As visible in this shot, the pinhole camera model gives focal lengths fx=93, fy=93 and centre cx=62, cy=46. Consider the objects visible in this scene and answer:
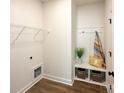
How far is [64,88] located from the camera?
8.40ft

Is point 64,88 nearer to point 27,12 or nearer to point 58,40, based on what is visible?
point 58,40

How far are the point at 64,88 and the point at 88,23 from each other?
7.18 feet

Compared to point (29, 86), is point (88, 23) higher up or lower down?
higher up

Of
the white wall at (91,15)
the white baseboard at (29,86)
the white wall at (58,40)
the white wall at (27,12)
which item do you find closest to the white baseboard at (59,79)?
the white wall at (58,40)

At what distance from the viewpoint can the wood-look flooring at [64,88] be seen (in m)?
2.42

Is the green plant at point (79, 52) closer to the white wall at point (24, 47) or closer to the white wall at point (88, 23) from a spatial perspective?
the white wall at point (88, 23)

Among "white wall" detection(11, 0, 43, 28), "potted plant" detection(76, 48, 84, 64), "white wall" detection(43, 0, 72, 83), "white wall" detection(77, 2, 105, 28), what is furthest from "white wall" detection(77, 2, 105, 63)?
"white wall" detection(11, 0, 43, 28)

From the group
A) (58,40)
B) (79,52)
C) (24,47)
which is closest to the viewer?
(24,47)

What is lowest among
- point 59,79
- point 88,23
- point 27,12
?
point 59,79

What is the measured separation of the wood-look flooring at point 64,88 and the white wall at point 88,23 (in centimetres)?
86

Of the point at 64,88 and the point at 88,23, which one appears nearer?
the point at 64,88

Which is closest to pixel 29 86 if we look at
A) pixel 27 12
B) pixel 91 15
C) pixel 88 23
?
pixel 27 12
